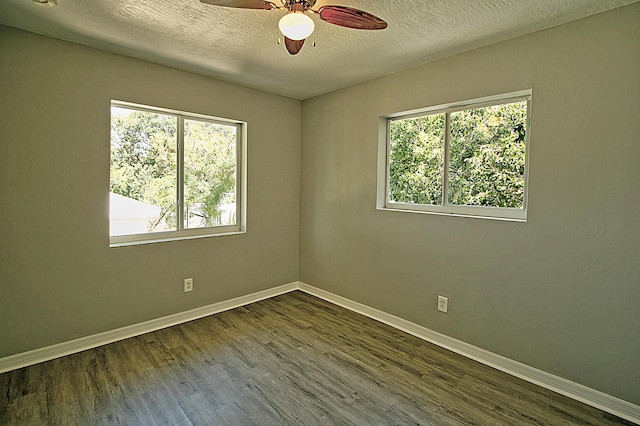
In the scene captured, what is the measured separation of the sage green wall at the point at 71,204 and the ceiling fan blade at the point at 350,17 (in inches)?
75.3

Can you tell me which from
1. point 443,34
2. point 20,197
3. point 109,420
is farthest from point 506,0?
point 20,197

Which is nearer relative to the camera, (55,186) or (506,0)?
(506,0)

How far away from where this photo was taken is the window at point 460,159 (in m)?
2.39

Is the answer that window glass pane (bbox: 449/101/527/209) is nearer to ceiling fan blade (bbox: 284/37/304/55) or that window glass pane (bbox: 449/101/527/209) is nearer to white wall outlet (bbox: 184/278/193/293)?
ceiling fan blade (bbox: 284/37/304/55)

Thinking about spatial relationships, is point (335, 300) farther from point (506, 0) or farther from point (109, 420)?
point (506, 0)

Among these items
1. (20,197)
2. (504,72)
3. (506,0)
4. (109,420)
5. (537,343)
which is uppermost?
(506,0)

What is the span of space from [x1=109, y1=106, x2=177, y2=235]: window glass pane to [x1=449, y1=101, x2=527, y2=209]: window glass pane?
2.57 meters

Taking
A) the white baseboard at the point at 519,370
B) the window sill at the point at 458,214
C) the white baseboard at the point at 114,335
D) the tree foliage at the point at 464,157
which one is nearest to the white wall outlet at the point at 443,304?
the white baseboard at the point at 519,370

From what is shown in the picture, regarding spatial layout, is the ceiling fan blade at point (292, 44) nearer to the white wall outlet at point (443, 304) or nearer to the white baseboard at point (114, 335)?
the white wall outlet at point (443, 304)

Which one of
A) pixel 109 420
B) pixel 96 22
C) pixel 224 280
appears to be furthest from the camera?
pixel 224 280

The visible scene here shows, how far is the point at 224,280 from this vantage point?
344 cm

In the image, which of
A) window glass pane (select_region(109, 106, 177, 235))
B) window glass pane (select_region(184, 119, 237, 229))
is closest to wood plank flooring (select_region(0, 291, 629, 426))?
window glass pane (select_region(109, 106, 177, 235))

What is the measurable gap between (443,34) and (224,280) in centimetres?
296

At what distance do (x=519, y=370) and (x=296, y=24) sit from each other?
104 inches
